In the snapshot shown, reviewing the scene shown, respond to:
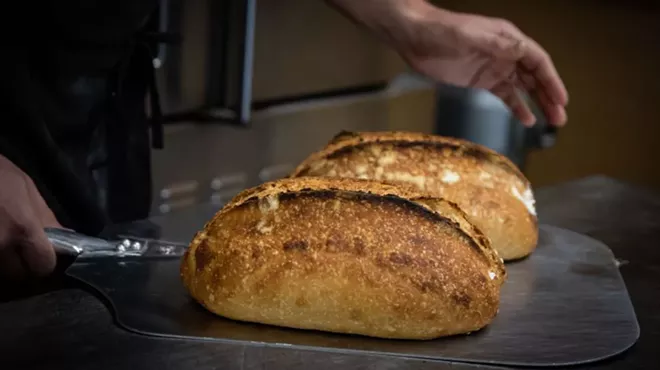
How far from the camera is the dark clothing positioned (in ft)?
4.22

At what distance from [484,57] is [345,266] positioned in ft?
2.08

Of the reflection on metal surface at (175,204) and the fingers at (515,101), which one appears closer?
the fingers at (515,101)

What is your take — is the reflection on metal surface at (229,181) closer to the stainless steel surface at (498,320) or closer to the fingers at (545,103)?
the fingers at (545,103)

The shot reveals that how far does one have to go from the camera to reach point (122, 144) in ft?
4.85

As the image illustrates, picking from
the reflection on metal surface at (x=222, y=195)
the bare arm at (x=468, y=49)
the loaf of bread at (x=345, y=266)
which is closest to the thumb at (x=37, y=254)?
the loaf of bread at (x=345, y=266)

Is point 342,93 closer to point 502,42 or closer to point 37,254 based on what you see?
point 502,42

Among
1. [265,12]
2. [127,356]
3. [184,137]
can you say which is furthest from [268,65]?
[127,356]

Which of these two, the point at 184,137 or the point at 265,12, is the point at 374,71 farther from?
the point at 184,137

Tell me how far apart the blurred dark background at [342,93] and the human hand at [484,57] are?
1.50 feet

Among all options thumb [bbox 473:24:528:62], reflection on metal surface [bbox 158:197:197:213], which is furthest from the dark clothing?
thumb [bbox 473:24:528:62]

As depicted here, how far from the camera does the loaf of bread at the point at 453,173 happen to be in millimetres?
1084

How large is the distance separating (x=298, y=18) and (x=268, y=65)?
136mm

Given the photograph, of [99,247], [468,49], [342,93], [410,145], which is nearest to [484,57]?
[468,49]

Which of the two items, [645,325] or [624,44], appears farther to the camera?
[624,44]
